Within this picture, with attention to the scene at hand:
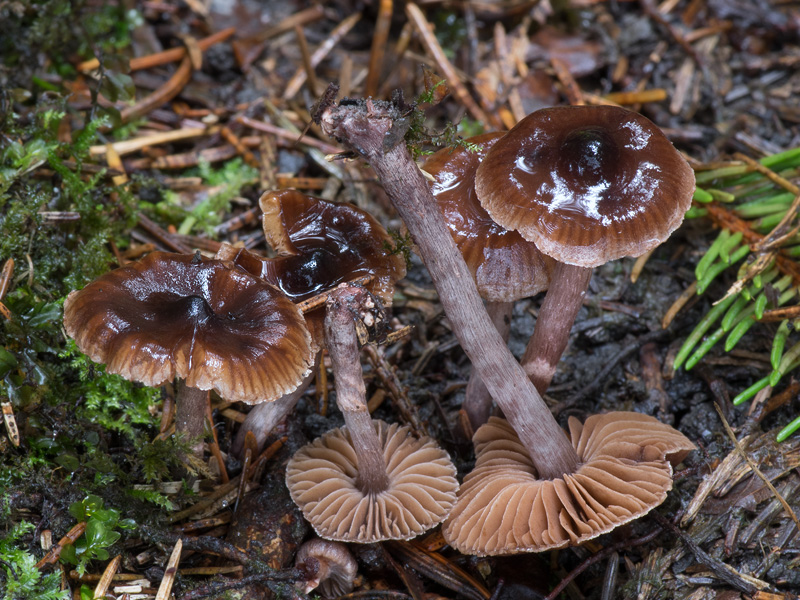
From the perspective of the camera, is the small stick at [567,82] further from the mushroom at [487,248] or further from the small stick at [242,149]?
the small stick at [242,149]

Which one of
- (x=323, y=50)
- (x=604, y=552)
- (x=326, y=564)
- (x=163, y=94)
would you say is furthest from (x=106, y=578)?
(x=323, y=50)

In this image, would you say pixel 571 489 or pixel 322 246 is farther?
pixel 322 246

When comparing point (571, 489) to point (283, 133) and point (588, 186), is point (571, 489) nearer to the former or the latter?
point (588, 186)

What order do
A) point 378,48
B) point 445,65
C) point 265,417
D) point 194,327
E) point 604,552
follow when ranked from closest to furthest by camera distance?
point 194,327 < point 604,552 < point 265,417 < point 445,65 < point 378,48

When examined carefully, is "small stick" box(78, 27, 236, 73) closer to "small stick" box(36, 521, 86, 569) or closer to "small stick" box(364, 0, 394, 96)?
"small stick" box(364, 0, 394, 96)

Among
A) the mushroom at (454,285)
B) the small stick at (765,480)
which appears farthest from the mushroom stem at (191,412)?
the small stick at (765,480)

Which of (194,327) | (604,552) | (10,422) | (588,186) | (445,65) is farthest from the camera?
(445,65)

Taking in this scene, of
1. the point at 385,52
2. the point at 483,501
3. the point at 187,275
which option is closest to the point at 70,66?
the point at 385,52

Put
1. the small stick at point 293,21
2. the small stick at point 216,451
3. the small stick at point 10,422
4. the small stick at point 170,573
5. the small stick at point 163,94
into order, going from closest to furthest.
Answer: the small stick at point 170,573 → the small stick at point 10,422 → the small stick at point 216,451 → the small stick at point 163,94 → the small stick at point 293,21
